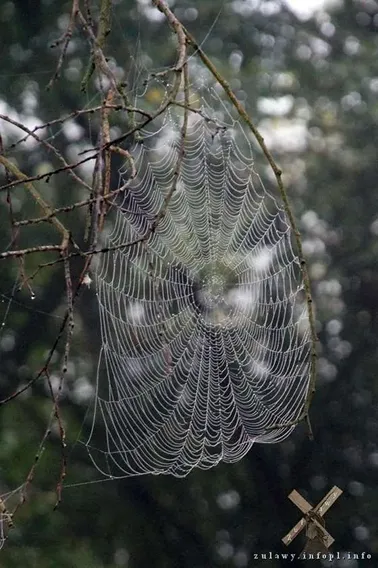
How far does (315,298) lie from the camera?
338 cm

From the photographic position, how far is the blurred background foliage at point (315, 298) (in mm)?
3188

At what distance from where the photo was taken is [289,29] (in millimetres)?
3453

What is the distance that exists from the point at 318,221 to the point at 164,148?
0.57m

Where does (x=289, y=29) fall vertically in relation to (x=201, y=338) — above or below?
above

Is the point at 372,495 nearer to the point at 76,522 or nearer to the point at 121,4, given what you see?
the point at 76,522

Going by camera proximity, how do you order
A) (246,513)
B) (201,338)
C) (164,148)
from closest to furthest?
1. (201,338)
2. (164,148)
3. (246,513)

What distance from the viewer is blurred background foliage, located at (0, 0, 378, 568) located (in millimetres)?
3188

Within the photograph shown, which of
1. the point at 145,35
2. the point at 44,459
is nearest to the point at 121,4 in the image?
the point at 145,35

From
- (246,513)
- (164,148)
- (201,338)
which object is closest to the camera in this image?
(201,338)

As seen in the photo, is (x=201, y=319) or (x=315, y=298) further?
(x=315, y=298)

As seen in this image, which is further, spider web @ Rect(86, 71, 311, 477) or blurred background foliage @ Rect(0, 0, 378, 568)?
blurred background foliage @ Rect(0, 0, 378, 568)

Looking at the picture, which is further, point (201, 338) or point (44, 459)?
point (44, 459)

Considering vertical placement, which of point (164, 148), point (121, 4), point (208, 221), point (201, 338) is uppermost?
point (121, 4)

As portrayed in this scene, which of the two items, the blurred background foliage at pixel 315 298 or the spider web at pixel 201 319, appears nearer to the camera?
the spider web at pixel 201 319
